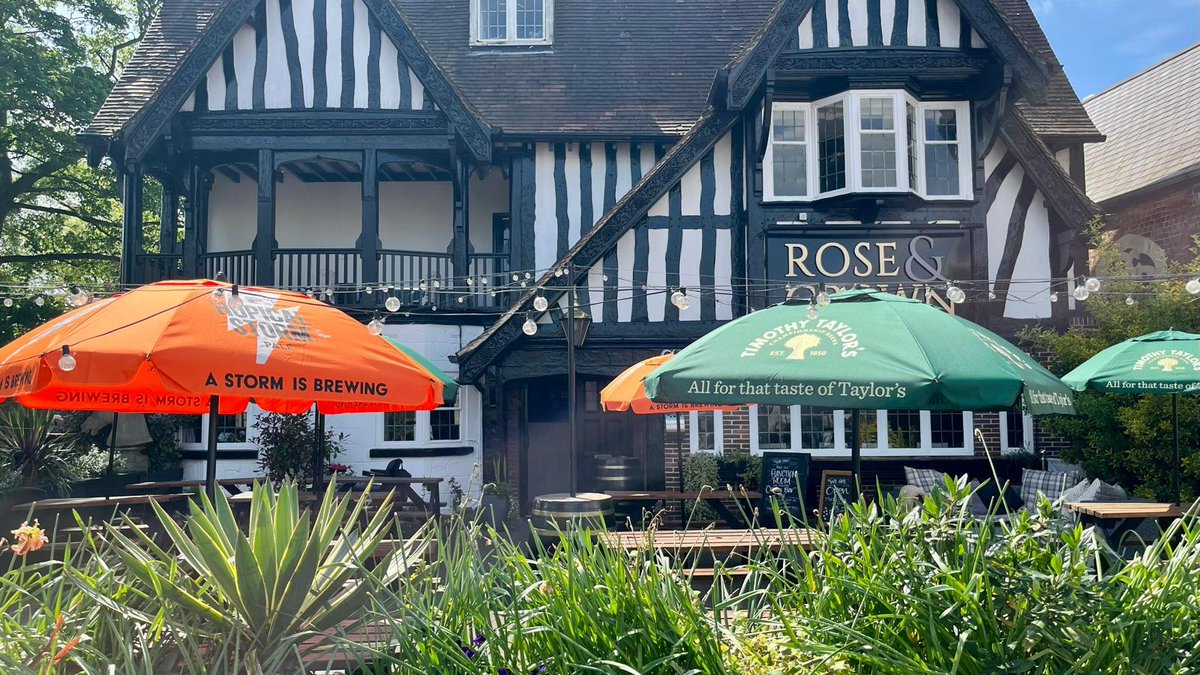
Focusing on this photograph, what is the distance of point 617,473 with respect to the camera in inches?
520

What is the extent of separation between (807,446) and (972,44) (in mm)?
6088

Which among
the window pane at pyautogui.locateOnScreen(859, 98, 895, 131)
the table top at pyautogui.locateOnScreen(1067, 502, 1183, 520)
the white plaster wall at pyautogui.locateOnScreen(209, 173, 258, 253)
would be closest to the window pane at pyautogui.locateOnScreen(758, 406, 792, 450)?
the window pane at pyautogui.locateOnScreen(859, 98, 895, 131)

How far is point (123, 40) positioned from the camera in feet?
83.0

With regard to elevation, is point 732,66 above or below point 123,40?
below

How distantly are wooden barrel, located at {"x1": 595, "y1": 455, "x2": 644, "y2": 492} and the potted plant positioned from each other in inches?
54.0

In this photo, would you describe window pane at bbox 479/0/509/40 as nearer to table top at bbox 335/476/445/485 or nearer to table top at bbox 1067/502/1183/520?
table top at bbox 335/476/445/485

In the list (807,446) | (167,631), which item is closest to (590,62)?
(807,446)

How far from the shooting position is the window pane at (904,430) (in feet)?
44.5

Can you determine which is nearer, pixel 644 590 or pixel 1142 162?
pixel 644 590

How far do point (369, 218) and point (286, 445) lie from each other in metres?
3.81

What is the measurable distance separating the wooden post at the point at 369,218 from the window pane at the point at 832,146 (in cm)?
687

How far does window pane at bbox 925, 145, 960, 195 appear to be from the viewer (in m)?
13.3

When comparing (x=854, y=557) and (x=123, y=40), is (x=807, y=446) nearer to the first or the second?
(x=854, y=557)

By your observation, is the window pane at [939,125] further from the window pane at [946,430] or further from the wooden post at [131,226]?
the wooden post at [131,226]
